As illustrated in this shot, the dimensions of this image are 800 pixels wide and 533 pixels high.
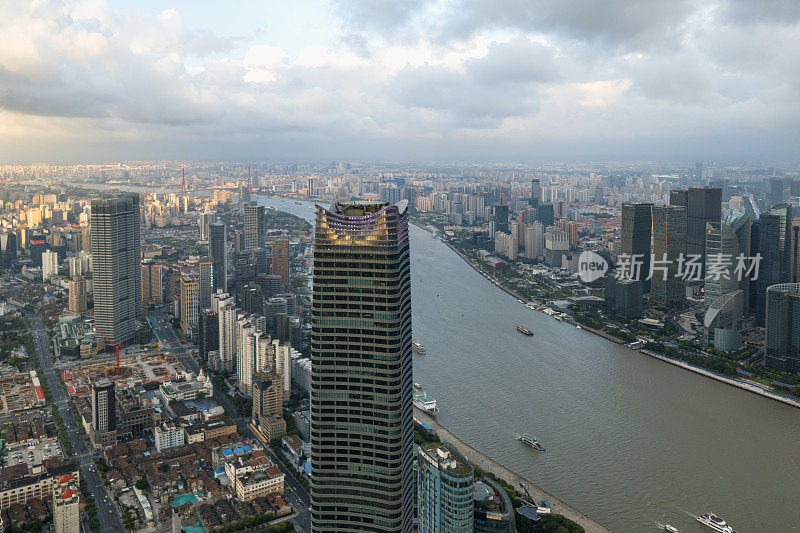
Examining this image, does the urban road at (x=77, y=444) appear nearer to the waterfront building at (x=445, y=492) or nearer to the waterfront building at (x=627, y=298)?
the waterfront building at (x=445, y=492)

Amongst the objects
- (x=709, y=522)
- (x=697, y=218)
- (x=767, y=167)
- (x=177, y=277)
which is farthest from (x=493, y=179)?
(x=709, y=522)

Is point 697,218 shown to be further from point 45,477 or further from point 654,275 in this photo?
point 45,477

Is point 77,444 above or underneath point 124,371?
underneath

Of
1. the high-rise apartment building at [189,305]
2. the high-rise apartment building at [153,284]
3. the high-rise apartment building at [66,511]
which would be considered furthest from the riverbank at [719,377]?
the high-rise apartment building at [153,284]

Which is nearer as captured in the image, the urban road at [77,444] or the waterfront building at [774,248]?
the urban road at [77,444]

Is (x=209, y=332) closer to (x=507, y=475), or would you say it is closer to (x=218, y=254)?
(x=218, y=254)

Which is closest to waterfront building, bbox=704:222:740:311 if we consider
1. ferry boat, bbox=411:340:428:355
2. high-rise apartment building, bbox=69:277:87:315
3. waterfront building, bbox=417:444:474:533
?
ferry boat, bbox=411:340:428:355

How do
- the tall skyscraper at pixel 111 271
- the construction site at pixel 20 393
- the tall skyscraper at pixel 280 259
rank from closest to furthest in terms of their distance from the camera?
the construction site at pixel 20 393, the tall skyscraper at pixel 111 271, the tall skyscraper at pixel 280 259

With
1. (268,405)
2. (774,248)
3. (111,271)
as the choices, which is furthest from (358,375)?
(774,248)
